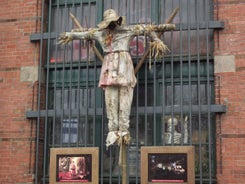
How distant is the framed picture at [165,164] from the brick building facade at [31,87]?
0.54 m

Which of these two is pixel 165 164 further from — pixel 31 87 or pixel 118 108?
pixel 31 87

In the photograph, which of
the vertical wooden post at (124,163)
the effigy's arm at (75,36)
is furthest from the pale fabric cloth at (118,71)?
the vertical wooden post at (124,163)

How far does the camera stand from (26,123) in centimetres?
874

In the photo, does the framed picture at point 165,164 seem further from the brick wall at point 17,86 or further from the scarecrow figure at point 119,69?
the brick wall at point 17,86

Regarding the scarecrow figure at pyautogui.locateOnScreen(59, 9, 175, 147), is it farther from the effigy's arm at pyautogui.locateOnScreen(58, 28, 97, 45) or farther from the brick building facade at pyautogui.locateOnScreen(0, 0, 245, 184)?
the brick building facade at pyautogui.locateOnScreen(0, 0, 245, 184)

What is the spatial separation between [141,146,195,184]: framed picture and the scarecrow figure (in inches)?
18.7

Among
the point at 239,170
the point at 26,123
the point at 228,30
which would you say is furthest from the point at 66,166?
the point at 228,30

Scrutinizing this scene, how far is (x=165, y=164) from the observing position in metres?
7.81

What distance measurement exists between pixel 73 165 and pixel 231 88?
115 inches

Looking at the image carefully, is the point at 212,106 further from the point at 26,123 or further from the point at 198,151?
the point at 26,123

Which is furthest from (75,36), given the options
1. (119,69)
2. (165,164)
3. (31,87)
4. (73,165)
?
(165,164)

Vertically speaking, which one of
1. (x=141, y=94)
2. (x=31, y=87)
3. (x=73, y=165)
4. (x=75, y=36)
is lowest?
(x=73, y=165)

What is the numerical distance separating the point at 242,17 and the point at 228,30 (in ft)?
1.02

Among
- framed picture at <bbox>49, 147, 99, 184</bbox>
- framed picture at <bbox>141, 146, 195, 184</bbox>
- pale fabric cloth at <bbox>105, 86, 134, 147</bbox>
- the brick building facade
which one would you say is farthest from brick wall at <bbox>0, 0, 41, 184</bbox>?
framed picture at <bbox>141, 146, 195, 184</bbox>
